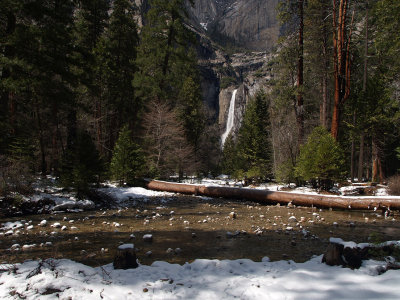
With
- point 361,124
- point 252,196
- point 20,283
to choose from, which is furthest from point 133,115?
point 20,283

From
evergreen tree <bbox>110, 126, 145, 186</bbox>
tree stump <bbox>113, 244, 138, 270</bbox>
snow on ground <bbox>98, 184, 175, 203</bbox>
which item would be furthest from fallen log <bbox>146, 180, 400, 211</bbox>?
tree stump <bbox>113, 244, 138, 270</bbox>

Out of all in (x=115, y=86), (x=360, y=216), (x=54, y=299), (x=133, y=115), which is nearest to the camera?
(x=54, y=299)

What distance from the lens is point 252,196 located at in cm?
1301

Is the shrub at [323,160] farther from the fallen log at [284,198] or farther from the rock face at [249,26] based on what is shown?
the rock face at [249,26]

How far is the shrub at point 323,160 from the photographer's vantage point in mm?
12180

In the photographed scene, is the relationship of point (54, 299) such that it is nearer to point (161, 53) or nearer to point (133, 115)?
point (161, 53)

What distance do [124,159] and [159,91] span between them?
22.3 feet

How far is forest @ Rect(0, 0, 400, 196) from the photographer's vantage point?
10.0 metres

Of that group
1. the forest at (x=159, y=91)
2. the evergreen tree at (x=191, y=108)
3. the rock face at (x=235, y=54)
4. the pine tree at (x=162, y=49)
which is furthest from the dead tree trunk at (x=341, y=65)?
the rock face at (x=235, y=54)

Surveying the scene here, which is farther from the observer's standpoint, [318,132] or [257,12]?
[257,12]

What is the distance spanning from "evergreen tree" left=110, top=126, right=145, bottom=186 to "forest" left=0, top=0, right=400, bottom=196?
0.06m

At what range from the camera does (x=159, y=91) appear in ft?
63.6

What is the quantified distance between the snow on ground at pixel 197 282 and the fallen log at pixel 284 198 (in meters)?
7.60

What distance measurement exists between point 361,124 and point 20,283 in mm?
21988
